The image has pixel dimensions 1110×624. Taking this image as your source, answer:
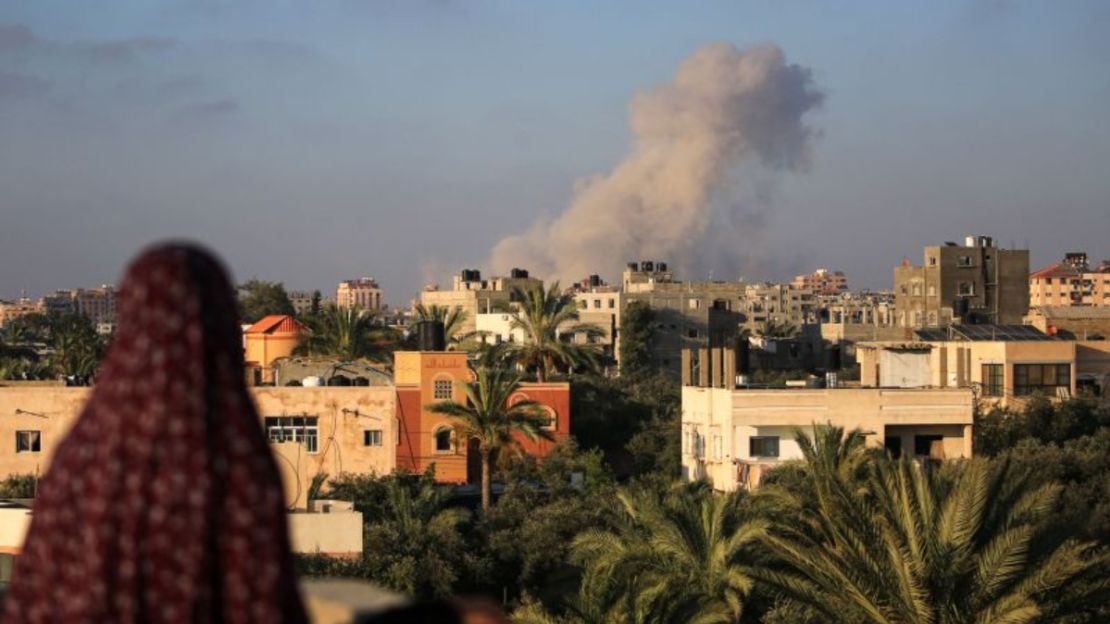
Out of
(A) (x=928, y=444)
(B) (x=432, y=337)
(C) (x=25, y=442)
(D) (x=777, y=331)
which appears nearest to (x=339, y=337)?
(B) (x=432, y=337)

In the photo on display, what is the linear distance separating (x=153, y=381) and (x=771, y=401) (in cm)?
4584

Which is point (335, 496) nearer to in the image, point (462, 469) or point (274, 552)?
point (462, 469)

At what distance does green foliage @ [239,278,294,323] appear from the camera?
419 ft

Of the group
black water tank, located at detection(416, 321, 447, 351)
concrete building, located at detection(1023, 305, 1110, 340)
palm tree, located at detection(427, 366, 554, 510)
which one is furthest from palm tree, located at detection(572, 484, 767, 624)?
concrete building, located at detection(1023, 305, 1110, 340)

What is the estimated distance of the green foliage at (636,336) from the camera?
10806 cm

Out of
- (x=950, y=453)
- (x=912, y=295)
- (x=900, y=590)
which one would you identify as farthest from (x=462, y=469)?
(x=912, y=295)

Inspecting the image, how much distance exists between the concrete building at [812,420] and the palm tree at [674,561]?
630 inches

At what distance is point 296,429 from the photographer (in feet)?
169

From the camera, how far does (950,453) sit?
164 ft

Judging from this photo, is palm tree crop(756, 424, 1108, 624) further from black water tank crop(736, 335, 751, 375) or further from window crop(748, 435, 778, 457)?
black water tank crop(736, 335, 751, 375)

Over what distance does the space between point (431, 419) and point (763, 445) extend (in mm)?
10700

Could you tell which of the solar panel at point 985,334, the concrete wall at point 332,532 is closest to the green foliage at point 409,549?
the concrete wall at point 332,532

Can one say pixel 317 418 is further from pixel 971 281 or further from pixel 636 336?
pixel 971 281

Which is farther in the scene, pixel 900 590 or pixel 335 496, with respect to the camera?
pixel 335 496
